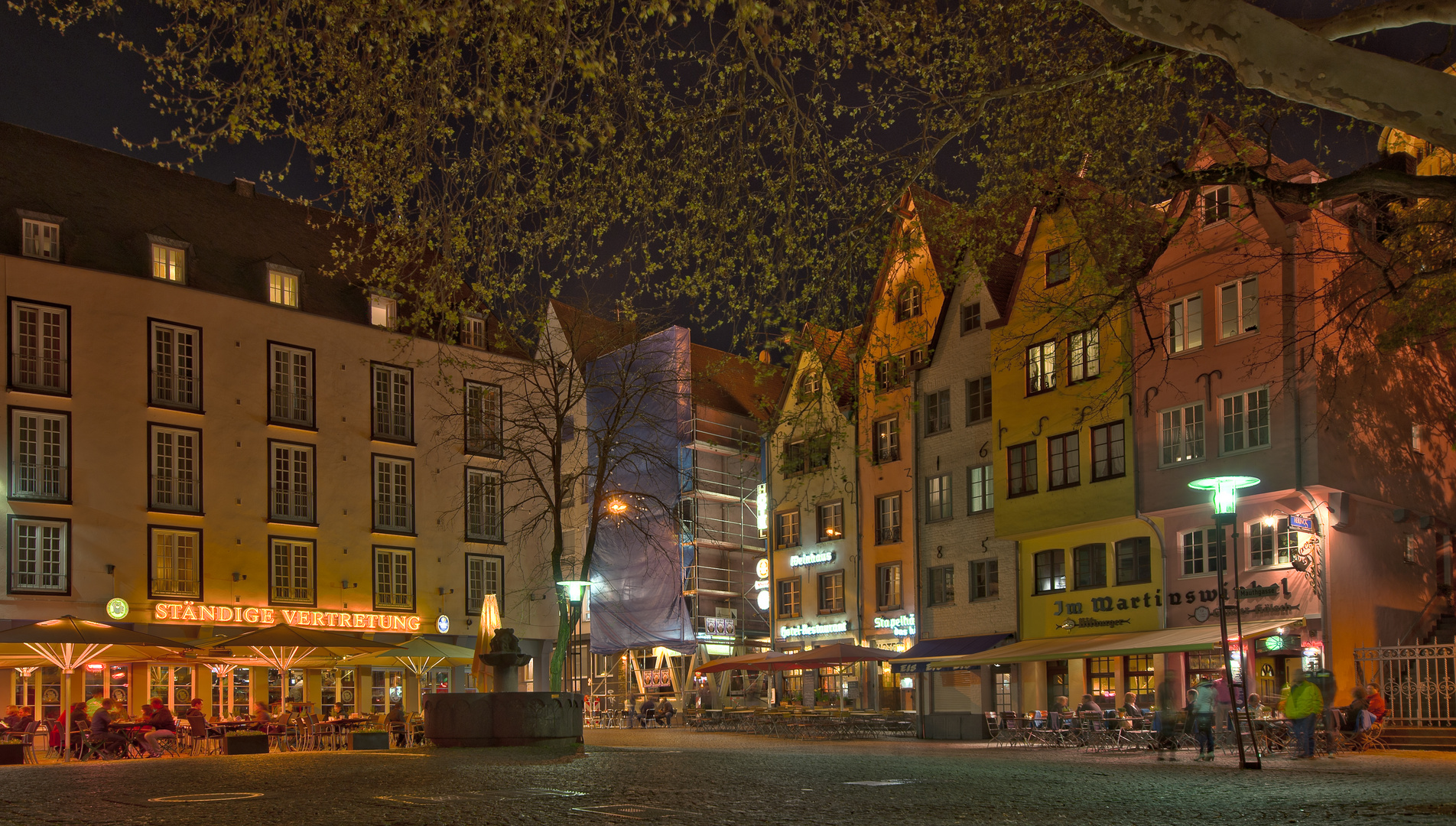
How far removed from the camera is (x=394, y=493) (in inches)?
1714

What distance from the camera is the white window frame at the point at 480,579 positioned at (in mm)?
45125

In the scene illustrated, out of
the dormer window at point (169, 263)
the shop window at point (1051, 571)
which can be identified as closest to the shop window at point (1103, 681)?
the shop window at point (1051, 571)

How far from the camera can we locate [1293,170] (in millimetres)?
31156

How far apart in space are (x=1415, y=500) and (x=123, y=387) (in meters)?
34.6

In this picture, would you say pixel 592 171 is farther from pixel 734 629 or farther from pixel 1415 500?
pixel 734 629

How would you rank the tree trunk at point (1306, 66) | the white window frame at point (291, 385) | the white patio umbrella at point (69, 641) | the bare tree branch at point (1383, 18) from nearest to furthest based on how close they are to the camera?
the tree trunk at point (1306, 66)
the bare tree branch at point (1383, 18)
the white patio umbrella at point (69, 641)
the white window frame at point (291, 385)

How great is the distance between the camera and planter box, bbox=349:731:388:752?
91.7 ft

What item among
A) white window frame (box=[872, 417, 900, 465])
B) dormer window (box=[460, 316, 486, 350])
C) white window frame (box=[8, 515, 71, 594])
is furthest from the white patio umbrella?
white window frame (box=[872, 417, 900, 465])

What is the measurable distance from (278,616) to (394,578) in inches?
184

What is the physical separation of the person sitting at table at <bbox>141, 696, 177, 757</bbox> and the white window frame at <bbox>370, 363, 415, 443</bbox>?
16.4m

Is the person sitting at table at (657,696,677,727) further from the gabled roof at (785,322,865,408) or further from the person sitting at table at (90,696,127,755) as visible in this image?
the gabled roof at (785,322,865,408)

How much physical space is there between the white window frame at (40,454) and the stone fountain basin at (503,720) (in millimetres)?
18445

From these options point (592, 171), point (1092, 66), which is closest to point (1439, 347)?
point (1092, 66)

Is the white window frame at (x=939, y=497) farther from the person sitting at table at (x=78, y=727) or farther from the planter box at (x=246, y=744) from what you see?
the person sitting at table at (x=78, y=727)
